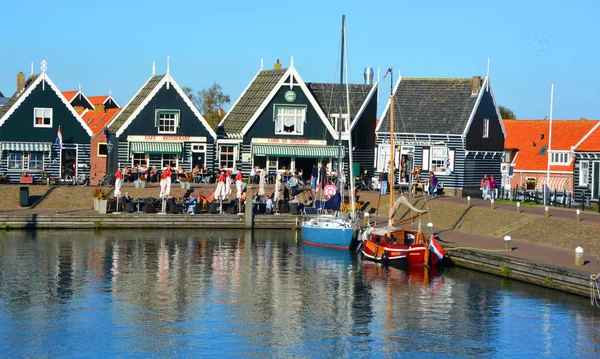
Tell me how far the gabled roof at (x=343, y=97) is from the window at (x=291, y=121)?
8.48 ft

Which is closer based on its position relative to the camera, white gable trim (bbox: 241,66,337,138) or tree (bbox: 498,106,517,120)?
white gable trim (bbox: 241,66,337,138)

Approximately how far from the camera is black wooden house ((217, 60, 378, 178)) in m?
71.0

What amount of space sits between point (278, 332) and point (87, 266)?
14.9 m

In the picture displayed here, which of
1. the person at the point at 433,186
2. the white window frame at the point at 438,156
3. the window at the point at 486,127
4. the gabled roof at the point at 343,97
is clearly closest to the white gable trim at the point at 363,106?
the gabled roof at the point at 343,97

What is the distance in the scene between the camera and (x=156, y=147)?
228 ft

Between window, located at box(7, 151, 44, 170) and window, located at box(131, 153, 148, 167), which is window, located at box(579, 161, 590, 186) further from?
window, located at box(7, 151, 44, 170)

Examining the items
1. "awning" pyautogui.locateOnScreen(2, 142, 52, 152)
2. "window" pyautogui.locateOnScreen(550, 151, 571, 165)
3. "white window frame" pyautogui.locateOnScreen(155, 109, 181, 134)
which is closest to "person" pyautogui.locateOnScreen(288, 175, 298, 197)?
"white window frame" pyautogui.locateOnScreen(155, 109, 181, 134)

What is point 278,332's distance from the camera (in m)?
33.2

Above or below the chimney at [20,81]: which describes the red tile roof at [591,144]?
below

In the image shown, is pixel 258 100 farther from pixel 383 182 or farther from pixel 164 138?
pixel 383 182

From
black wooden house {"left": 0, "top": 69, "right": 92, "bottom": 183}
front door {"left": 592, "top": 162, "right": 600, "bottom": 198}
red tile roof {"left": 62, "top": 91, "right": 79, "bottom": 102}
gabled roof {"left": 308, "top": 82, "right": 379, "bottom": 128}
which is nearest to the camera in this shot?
front door {"left": 592, "top": 162, "right": 600, "bottom": 198}

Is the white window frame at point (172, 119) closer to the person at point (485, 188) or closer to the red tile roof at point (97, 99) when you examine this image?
the person at point (485, 188)

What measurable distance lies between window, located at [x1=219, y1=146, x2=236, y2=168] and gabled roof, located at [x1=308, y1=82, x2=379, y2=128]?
8.06m

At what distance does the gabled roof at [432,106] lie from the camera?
70.7 m
